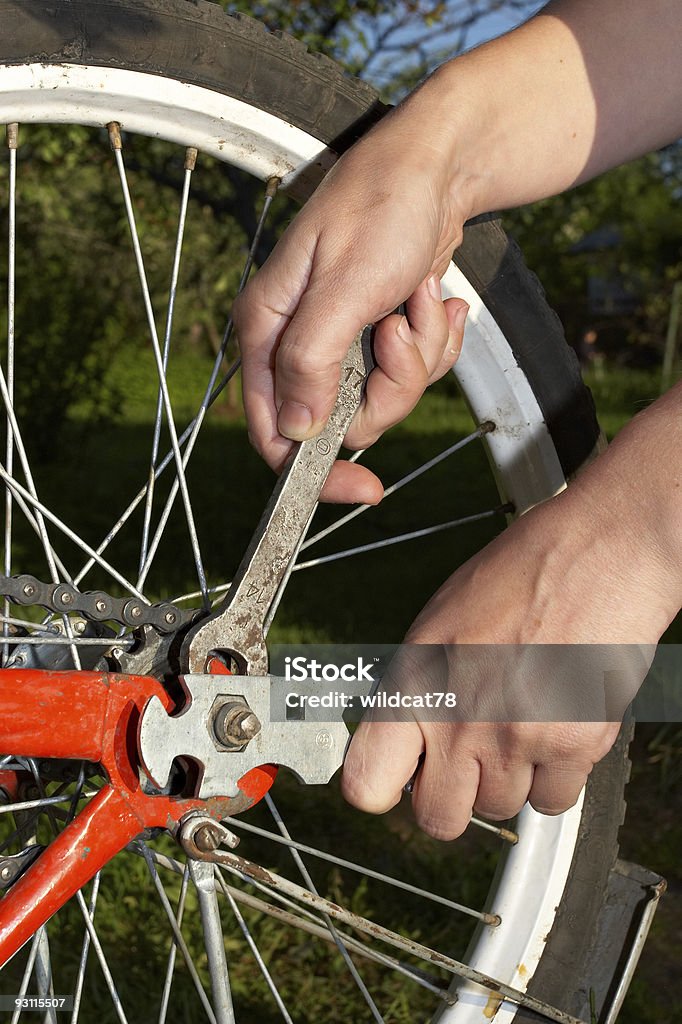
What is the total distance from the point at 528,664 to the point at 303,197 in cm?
75

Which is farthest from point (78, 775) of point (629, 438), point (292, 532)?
point (629, 438)

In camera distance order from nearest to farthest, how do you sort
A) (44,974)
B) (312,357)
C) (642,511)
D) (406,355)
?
1. (642,511)
2. (312,357)
3. (406,355)
4. (44,974)

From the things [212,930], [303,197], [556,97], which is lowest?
[212,930]

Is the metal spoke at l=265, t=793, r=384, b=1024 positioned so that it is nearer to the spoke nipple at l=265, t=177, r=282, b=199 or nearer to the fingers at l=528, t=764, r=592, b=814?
the fingers at l=528, t=764, r=592, b=814

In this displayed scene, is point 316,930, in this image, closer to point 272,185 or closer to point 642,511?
point 642,511

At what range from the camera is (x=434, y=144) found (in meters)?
1.29

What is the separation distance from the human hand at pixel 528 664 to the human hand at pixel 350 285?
10.7 inches

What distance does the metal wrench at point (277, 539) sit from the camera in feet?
4.23

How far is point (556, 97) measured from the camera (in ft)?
4.61

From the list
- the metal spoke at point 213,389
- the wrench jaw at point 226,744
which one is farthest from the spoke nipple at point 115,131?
the wrench jaw at point 226,744

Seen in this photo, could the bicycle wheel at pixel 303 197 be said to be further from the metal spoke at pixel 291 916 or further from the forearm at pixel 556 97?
the forearm at pixel 556 97

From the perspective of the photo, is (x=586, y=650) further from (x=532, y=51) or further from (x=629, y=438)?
(x=532, y=51)

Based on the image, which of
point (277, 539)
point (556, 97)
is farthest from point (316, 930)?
point (556, 97)

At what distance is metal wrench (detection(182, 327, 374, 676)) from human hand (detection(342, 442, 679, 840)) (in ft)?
0.59
